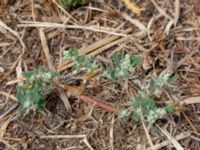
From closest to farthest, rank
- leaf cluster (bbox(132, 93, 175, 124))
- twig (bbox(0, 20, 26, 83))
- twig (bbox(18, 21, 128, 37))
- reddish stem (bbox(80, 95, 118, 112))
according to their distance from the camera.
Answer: leaf cluster (bbox(132, 93, 175, 124)), reddish stem (bbox(80, 95, 118, 112)), twig (bbox(0, 20, 26, 83)), twig (bbox(18, 21, 128, 37))

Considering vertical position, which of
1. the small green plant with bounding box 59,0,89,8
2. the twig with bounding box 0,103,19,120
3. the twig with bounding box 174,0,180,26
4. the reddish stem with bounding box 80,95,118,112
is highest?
the small green plant with bounding box 59,0,89,8

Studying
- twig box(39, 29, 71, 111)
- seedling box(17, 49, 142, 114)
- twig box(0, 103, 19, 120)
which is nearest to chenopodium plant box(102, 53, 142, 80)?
seedling box(17, 49, 142, 114)

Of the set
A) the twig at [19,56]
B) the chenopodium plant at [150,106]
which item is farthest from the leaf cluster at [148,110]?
the twig at [19,56]

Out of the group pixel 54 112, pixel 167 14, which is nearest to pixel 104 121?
pixel 54 112

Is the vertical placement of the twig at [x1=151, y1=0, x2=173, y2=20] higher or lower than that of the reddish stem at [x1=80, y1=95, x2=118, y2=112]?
higher

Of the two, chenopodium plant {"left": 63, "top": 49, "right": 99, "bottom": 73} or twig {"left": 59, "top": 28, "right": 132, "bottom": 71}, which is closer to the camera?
chenopodium plant {"left": 63, "top": 49, "right": 99, "bottom": 73}

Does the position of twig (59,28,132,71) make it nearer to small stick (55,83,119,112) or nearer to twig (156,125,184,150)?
small stick (55,83,119,112)

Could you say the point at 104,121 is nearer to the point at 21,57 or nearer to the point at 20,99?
the point at 20,99
